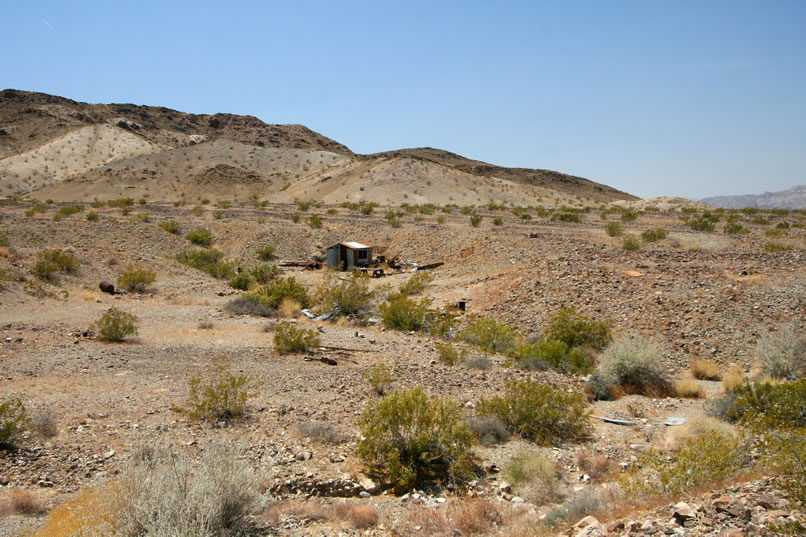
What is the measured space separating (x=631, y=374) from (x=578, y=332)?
3.05 meters

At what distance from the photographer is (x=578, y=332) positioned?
15.8m

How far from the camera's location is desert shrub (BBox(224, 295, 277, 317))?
20333mm

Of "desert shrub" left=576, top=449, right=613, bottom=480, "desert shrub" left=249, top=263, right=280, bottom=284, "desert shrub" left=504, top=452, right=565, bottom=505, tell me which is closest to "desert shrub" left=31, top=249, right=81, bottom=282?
"desert shrub" left=249, top=263, right=280, bottom=284

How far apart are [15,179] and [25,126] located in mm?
32720

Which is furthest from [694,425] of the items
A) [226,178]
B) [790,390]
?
[226,178]

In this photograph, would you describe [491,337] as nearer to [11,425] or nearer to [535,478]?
[535,478]

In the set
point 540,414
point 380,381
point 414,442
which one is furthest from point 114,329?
point 540,414

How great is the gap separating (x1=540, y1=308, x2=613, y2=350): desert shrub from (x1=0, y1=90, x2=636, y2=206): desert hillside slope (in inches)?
2148

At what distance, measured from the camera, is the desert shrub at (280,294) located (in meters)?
21.5

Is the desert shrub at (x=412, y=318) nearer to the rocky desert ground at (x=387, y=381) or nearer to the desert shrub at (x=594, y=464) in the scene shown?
the rocky desert ground at (x=387, y=381)

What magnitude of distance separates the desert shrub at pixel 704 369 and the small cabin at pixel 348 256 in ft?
65.8

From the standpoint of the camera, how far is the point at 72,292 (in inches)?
896

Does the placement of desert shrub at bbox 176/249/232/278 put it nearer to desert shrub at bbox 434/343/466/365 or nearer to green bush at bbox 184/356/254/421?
desert shrub at bbox 434/343/466/365

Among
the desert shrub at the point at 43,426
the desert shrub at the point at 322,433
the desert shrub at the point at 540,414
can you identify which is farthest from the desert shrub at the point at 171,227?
the desert shrub at the point at 540,414
